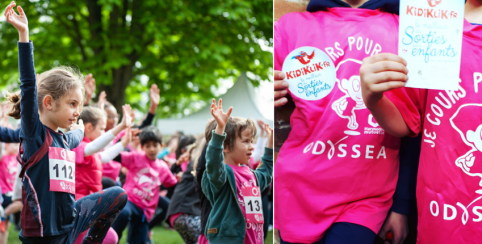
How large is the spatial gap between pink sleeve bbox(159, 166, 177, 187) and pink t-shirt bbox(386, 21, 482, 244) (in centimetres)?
391

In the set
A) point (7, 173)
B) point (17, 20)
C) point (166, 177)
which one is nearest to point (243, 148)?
point (17, 20)

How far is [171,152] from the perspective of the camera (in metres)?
9.16

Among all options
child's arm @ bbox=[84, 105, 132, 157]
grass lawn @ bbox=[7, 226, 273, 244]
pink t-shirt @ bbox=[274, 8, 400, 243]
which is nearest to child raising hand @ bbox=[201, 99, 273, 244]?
child's arm @ bbox=[84, 105, 132, 157]

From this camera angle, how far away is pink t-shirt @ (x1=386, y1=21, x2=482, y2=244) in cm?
171

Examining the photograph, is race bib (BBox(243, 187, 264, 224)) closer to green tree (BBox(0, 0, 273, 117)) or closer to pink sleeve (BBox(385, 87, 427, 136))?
pink sleeve (BBox(385, 87, 427, 136))

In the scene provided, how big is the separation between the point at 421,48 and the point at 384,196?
657 mm

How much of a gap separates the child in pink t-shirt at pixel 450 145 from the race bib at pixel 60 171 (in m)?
1.75

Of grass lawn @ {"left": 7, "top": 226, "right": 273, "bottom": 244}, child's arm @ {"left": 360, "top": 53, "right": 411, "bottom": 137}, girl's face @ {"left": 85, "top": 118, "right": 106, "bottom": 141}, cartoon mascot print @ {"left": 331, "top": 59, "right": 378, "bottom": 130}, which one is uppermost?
child's arm @ {"left": 360, "top": 53, "right": 411, "bottom": 137}

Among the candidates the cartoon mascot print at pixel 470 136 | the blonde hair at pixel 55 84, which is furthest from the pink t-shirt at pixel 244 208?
the cartoon mascot print at pixel 470 136

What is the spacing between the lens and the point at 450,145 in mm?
1735

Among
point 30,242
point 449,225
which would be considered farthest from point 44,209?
point 449,225

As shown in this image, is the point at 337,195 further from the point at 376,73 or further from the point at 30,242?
the point at 30,242

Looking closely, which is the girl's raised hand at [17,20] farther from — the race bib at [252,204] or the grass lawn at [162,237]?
the grass lawn at [162,237]

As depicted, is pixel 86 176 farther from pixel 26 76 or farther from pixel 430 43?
pixel 430 43
